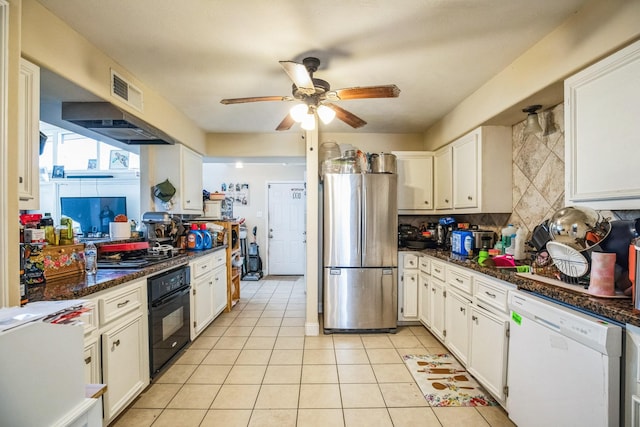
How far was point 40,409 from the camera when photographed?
2.42 feet

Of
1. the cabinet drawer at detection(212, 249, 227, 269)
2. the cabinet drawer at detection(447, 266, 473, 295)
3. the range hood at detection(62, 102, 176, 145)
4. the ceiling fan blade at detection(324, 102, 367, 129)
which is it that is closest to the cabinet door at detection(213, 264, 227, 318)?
the cabinet drawer at detection(212, 249, 227, 269)

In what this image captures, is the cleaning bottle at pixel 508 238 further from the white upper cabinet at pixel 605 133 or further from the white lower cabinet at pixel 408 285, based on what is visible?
the white lower cabinet at pixel 408 285

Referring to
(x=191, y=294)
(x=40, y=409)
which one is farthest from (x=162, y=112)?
(x=40, y=409)

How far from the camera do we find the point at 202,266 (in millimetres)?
3010

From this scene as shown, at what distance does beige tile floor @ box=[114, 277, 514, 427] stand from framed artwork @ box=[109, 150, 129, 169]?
4.10 metres

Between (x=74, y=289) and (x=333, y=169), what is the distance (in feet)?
7.79

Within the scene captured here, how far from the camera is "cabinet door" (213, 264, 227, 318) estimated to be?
336 centimetres

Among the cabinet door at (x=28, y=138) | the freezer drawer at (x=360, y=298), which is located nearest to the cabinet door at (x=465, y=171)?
the freezer drawer at (x=360, y=298)

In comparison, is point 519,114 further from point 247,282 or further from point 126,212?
point 126,212

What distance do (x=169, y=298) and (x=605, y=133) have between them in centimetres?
293

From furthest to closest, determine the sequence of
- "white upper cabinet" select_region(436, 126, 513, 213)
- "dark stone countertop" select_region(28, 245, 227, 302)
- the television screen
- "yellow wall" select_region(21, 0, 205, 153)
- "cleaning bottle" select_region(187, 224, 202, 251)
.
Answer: the television screen, "cleaning bottle" select_region(187, 224, 202, 251), "white upper cabinet" select_region(436, 126, 513, 213), "yellow wall" select_region(21, 0, 205, 153), "dark stone countertop" select_region(28, 245, 227, 302)

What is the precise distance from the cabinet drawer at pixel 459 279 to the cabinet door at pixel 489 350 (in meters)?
0.15

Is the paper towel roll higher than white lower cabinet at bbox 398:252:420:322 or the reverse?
higher

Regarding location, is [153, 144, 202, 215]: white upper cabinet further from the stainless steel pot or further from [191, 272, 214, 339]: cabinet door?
the stainless steel pot
